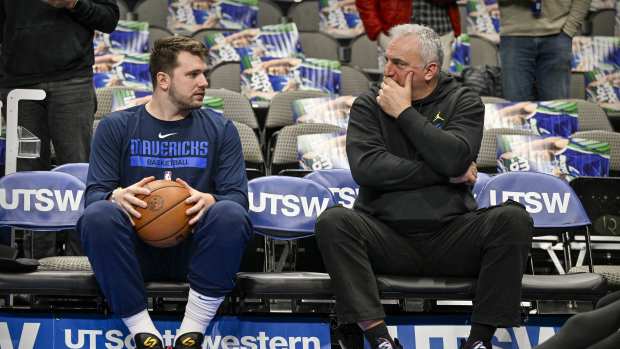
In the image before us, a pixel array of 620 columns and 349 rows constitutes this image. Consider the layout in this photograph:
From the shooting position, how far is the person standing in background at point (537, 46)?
7402 millimetres

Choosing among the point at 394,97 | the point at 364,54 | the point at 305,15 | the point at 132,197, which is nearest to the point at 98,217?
the point at 132,197

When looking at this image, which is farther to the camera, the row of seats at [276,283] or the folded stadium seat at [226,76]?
the folded stadium seat at [226,76]

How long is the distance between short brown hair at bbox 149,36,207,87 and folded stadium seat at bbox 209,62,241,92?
330cm

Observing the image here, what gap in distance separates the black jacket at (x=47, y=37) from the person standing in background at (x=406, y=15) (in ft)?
8.11

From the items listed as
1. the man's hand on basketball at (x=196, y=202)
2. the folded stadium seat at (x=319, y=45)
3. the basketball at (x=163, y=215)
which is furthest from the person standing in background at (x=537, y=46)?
the basketball at (x=163, y=215)

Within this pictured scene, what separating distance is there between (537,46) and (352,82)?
1.52 meters

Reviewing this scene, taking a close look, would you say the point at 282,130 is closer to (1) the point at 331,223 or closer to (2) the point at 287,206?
(2) the point at 287,206

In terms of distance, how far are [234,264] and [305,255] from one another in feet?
3.67

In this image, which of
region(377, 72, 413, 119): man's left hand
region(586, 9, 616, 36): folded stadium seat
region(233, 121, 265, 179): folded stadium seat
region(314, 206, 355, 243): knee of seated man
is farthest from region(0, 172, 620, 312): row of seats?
region(586, 9, 616, 36): folded stadium seat

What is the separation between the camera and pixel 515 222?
4.05 meters

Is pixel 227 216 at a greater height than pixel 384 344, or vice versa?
pixel 227 216

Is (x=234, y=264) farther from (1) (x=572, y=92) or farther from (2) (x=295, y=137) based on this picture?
(1) (x=572, y=92)

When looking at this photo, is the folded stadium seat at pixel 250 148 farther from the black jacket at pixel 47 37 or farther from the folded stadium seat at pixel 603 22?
the folded stadium seat at pixel 603 22

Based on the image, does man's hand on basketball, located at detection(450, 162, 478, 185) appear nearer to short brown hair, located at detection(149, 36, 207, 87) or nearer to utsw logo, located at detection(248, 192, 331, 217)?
utsw logo, located at detection(248, 192, 331, 217)
